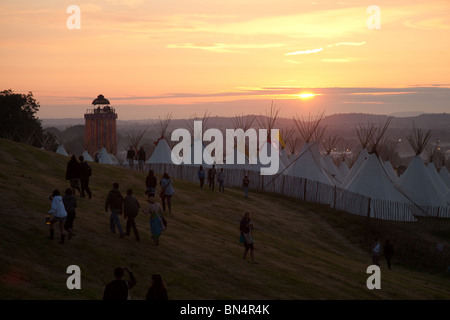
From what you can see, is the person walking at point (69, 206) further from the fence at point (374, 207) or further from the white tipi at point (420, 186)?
the white tipi at point (420, 186)

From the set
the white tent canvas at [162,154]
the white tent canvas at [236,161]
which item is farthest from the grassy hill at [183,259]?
the white tent canvas at [162,154]

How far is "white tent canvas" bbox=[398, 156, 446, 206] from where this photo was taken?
3628cm

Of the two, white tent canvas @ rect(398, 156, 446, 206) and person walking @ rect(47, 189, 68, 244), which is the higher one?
person walking @ rect(47, 189, 68, 244)

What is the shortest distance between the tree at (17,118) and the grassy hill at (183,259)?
3234 cm

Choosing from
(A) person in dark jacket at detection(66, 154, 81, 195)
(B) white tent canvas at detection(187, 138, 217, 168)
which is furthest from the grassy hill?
(B) white tent canvas at detection(187, 138, 217, 168)

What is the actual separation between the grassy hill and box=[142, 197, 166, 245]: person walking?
528 millimetres

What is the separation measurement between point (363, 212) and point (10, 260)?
22.7m

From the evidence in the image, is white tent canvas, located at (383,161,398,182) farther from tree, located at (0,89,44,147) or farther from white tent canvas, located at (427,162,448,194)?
tree, located at (0,89,44,147)

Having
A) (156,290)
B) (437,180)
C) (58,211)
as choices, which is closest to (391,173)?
(437,180)

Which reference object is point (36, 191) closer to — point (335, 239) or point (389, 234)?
point (335, 239)

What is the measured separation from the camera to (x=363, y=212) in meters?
32.0

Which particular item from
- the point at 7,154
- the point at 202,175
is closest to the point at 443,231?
the point at 202,175

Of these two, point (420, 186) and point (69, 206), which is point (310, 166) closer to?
point (420, 186)

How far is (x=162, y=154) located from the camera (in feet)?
147
